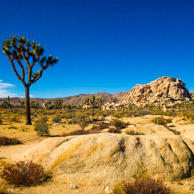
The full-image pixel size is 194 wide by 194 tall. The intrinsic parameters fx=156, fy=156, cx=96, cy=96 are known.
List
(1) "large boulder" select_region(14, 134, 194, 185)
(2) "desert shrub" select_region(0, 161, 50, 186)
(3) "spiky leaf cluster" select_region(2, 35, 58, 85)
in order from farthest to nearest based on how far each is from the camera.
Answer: (3) "spiky leaf cluster" select_region(2, 35, 58, 85), (1) "large boulder" select_region(14, 134, 194, 185), (2) "desert shrub" select_region(0, 161, 50, 186)

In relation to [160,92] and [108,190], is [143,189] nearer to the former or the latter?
[108,190]

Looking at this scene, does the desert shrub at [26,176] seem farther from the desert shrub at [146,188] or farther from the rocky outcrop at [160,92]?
the rocky outcrop at [160,92]

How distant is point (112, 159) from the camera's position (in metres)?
4.98

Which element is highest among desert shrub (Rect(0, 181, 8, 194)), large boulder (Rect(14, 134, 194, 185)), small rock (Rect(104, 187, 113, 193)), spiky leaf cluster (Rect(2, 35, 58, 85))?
spiky leaf cluster (Rect(2, 35, 58, 85))

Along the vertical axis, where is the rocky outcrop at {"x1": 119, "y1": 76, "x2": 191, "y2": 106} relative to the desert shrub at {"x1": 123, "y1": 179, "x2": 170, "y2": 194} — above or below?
above

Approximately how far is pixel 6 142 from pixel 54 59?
12015 mm

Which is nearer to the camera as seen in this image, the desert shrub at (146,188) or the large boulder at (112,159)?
the desert shrub at (146,188)

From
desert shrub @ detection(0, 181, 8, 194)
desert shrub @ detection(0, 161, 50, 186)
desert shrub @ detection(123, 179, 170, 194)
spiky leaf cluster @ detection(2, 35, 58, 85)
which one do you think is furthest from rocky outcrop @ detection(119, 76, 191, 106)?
desert shrub @ detection(0, 181, 8, 194)

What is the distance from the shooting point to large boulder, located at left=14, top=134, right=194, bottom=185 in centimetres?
476

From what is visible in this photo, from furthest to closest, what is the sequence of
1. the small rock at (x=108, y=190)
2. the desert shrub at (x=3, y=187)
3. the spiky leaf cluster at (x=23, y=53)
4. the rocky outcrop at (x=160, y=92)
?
1. the rocky outcrop at (x=160, y=92)
2. the spiky leaf cluster at (x=23, y=53)
3. the small rock at (x=108, y=190)
4. the desert shrub at (x=3, y=187)

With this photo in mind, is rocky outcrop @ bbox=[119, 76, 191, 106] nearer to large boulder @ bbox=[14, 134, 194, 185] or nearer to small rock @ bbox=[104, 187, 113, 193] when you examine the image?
large boulder @ bbox=[14, 134, 194, 185]

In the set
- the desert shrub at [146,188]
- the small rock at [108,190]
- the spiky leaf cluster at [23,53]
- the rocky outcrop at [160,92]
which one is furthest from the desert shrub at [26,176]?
the rocky outcrop at [160,92]

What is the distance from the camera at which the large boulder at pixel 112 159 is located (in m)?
4.76

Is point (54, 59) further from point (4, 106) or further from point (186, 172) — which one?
point (4, 106)
